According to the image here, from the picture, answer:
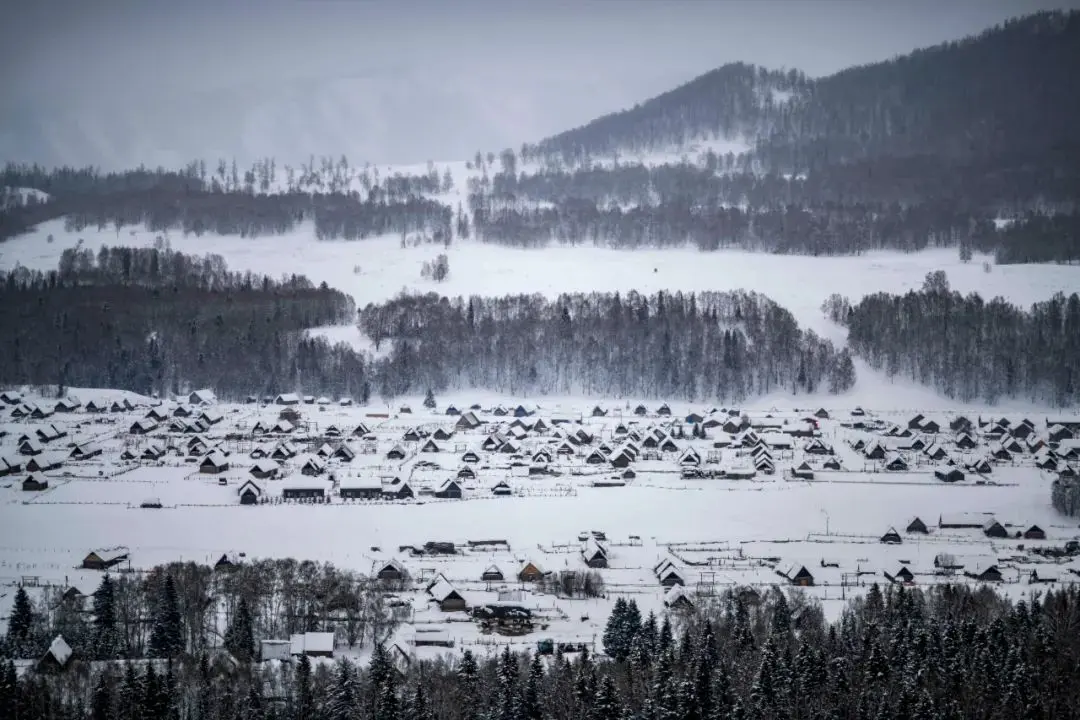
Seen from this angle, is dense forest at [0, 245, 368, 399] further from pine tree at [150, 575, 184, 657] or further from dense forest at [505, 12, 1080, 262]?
pine tree at [150, 575, 184, 657]

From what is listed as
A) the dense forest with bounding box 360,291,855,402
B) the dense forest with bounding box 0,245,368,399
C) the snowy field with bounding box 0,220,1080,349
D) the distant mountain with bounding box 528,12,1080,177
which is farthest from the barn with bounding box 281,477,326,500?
the distant mountain with bounding box 528,12,1080,177

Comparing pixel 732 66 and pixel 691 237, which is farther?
pixel 732 66

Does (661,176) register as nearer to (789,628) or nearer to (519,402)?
(519,402)

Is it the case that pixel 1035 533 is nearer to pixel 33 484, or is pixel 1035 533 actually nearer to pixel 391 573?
pixel 391 573

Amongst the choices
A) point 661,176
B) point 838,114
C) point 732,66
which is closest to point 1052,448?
point 661,176

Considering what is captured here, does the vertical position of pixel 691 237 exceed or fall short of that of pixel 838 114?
it falls short

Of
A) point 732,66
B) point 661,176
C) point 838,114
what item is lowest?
point 661,176
